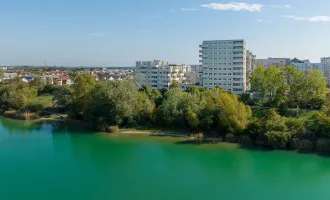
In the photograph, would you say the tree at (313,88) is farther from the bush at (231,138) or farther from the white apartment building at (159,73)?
the white apartment building at (159,73)

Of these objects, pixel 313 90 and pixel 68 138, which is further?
pixel 313 90

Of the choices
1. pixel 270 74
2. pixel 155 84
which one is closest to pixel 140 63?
pixel 155 84

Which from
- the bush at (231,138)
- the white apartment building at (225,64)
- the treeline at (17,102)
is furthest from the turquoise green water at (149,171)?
the white apartment building at (225,64)

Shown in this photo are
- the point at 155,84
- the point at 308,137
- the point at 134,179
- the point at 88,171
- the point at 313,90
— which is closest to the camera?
the point at 134,179

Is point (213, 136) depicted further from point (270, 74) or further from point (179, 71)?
point (179, 71)

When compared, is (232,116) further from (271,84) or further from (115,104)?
(115,104)

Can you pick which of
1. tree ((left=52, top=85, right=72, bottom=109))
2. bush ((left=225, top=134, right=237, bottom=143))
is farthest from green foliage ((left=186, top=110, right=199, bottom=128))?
tree ((left=52, top=85, right=72, bottom=109))
